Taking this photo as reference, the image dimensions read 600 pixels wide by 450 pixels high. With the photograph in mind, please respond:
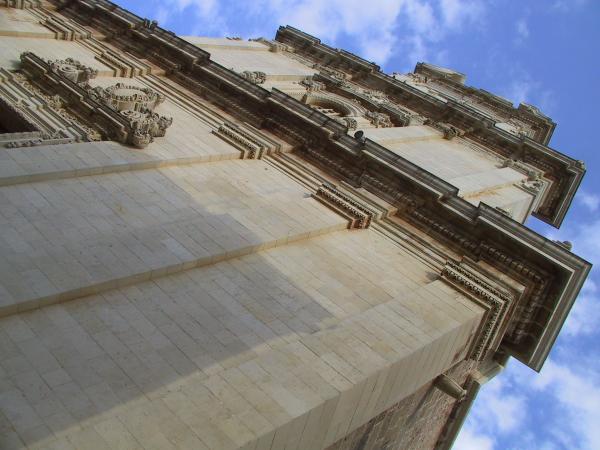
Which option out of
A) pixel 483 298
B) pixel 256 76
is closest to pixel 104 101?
pixel 256 76

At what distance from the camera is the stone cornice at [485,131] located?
26375 millimetres

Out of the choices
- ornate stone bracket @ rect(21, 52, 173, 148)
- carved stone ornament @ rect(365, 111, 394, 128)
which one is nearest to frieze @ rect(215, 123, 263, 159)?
ornate stone bracket @ rect(21, 52, 173, 148)

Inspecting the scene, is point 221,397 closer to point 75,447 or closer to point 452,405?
point 75,447

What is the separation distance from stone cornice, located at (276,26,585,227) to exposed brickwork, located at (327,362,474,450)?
12.7 metres

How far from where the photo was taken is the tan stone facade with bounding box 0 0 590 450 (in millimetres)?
9344

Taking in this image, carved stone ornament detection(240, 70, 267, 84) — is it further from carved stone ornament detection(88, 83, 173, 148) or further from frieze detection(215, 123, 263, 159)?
frieze detection(215, 123, 263, 159)

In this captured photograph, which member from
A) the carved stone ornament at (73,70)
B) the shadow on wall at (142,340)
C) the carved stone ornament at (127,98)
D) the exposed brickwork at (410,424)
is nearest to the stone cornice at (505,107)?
the exposed brickwork at (410,424)

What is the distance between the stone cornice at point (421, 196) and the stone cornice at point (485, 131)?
10.2m

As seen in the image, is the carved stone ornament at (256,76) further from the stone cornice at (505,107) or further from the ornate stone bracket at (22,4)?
the stone cornice at (505,107)

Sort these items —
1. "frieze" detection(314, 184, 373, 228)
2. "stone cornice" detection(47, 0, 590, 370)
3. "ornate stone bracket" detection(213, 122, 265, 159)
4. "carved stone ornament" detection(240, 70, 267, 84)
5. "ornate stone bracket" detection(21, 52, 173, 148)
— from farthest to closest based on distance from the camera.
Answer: "carved stone ornament" detection(240, 70, 267, 84) → "ornate stone bracket" detection(213, 122, 265, 159) → "frieze" detection(314, 184, 373, 228) → "ornate stone bracket" detection(21, 52, 173, 148) → "stone cornice" detection(47, 0, 590, 370)

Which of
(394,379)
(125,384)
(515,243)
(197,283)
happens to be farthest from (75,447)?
(515,243)

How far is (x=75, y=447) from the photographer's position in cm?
Result: 796

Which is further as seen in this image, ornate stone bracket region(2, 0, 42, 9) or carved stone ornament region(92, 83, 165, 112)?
ornate stone bracket region(2, 0, 42, 9)

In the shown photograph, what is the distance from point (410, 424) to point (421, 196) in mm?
6410
